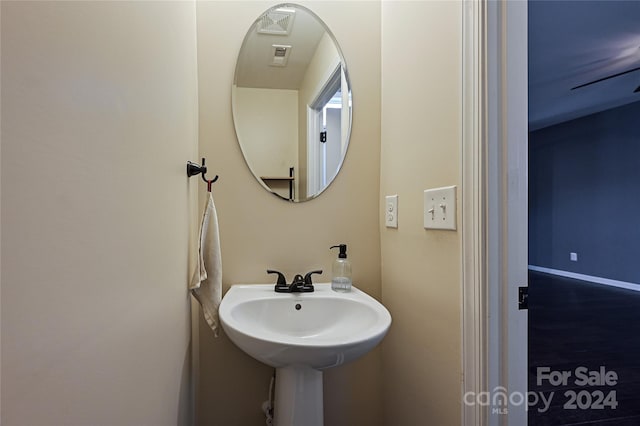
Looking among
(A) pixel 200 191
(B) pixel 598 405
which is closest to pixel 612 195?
(B) pixel 598 405

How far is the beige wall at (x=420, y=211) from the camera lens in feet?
3.16

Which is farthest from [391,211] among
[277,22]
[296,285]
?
[277,22]

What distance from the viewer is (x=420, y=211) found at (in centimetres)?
113

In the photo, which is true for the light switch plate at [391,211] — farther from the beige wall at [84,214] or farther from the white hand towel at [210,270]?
the beige wall at [84,214]

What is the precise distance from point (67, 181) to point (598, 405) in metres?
2.58

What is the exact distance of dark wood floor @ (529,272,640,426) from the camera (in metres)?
1.75

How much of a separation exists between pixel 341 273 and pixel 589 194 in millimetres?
5237

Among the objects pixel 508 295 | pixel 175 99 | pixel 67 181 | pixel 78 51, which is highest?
pixel 175 99

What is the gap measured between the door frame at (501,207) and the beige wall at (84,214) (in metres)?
0.75

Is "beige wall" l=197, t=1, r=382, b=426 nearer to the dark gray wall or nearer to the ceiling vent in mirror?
the ceiling vent in mirror

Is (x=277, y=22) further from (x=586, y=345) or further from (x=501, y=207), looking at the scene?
(x=586, y=345)

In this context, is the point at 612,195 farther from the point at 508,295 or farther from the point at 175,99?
the point at 175,99

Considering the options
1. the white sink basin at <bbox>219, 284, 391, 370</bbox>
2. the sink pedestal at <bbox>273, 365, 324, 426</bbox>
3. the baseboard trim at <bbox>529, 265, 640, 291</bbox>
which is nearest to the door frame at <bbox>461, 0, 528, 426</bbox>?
the white sink basin at <bbox>219, 284, 391, 370</bbox>

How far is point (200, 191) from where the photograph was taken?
1.38 m
